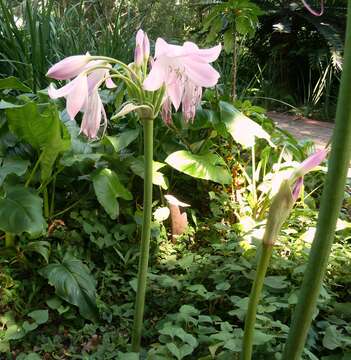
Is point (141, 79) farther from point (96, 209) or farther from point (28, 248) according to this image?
point (96, 209)

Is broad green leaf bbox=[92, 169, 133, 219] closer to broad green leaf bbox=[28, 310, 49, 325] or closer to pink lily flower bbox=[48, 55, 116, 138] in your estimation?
broad green leaf bbox=[28, 310, 49, 325]

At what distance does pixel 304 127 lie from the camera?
613 centimetres

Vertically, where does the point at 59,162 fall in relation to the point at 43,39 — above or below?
below

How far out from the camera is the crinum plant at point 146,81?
861 millimetres

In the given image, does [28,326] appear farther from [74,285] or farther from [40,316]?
[74,285]

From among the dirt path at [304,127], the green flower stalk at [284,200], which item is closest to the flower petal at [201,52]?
the green flower stalk at [284,200]

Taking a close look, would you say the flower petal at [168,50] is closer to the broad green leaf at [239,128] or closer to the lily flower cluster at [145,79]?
the lily flower cluster at [145,79]

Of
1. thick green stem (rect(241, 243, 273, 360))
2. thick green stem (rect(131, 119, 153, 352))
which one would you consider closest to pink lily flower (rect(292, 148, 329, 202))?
thick green stem (rect(241, 243, 273, 360))

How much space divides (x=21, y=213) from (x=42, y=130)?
0.38 metres

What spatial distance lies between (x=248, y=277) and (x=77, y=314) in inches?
25.3

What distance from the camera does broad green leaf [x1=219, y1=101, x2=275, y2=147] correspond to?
2281 millimetres

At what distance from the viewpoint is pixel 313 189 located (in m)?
2.70

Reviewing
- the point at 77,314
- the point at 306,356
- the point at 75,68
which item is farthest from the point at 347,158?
the point at 77,314

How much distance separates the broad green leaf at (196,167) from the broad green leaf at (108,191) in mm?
296
